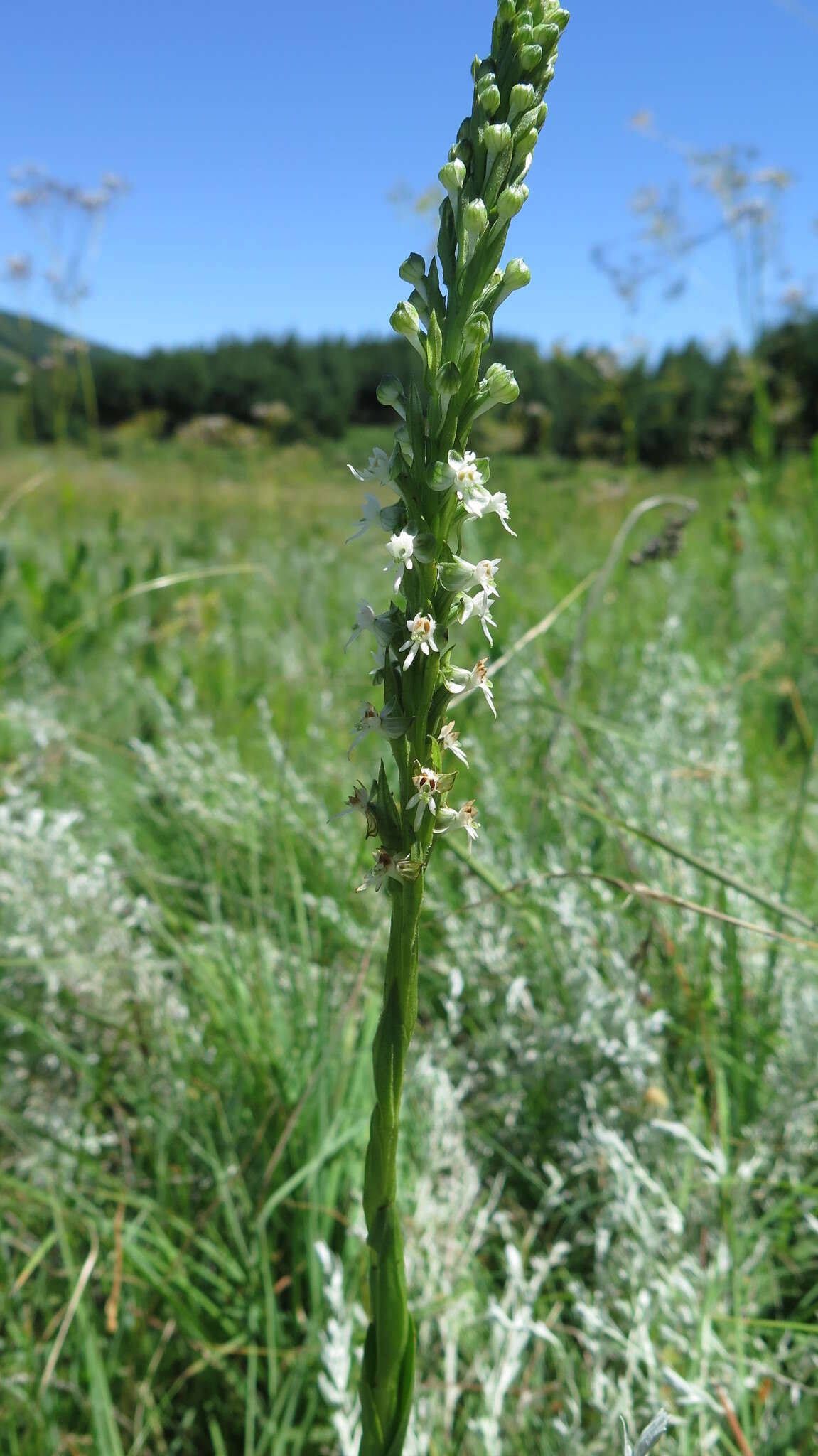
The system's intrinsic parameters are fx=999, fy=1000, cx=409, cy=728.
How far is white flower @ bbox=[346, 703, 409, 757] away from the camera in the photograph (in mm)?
805

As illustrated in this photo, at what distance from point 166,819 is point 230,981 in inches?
31.5

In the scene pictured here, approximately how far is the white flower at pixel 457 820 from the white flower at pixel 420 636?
0.44ft

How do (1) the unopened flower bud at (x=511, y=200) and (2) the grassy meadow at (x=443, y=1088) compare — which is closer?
(1) the unopened flower bud at (x=511, y=200)

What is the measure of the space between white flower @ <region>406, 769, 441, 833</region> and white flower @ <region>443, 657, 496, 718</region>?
7 centimetres

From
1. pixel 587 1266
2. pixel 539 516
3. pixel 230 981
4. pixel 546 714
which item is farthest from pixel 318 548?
pixel 587 1266

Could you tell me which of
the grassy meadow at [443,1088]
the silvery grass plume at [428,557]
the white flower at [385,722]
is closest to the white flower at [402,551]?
the silvery grass plume at [428,557]

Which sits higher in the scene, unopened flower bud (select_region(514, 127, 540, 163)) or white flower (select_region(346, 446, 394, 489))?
unopened flower bud (select_region(514, 127, 540, 163))

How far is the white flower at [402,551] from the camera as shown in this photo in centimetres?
75

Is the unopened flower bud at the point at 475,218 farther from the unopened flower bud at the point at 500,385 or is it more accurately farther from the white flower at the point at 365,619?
the white flower at the point at 365,619

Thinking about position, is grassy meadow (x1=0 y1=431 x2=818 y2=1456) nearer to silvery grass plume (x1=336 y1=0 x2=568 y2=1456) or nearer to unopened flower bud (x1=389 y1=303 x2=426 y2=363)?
silvery grass plume (x1=336 y1=0 x2=568 y2=1456)

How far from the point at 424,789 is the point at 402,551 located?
186 millimetres

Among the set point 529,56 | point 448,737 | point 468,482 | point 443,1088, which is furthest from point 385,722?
point 443,1088

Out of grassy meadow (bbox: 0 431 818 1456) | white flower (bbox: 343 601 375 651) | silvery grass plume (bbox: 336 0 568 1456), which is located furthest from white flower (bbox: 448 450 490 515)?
grassy meadow (bbox: 0 431 818 1456)

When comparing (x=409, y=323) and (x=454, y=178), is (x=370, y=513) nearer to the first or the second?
(x=409, y=323)
